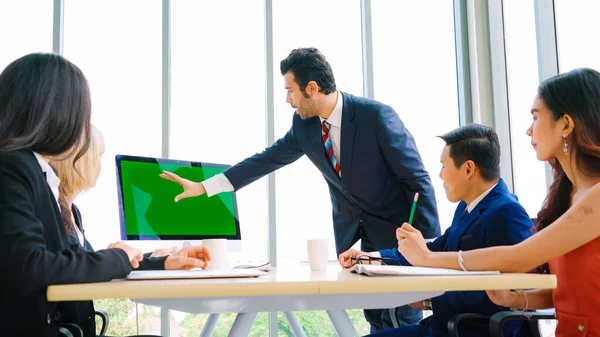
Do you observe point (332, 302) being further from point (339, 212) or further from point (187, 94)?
point (187, 94)

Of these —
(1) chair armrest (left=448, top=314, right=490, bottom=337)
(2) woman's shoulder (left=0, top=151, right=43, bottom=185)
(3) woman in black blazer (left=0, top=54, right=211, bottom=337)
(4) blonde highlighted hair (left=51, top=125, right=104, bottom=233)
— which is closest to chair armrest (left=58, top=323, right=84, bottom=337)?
(3) woman in black blazer (left=0, top=54, right=211, bottom=337)

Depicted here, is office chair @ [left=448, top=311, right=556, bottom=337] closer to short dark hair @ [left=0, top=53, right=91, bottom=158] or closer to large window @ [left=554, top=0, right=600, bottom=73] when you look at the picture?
short dark hair @ [left=0, top=53, right=91, bottom=158]

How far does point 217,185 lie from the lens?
2.46m

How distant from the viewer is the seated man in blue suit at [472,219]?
165 cm

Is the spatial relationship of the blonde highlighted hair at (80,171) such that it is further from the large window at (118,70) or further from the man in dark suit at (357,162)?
the large window at (118,70)

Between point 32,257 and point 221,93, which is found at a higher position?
point 221,93

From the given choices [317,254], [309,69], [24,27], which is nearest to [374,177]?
[309,69]

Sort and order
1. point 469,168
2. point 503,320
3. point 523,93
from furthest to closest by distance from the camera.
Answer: point 523,93
point 469,168
point 503,320

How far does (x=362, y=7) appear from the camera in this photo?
414 cm

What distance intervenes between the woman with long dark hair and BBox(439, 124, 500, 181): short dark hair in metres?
0.30

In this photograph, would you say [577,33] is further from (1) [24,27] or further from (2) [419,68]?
(1) [24,27]

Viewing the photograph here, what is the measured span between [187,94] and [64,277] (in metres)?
2.88

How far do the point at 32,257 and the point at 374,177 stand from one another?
1.84 m

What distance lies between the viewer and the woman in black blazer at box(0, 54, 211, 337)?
1.11 metres
